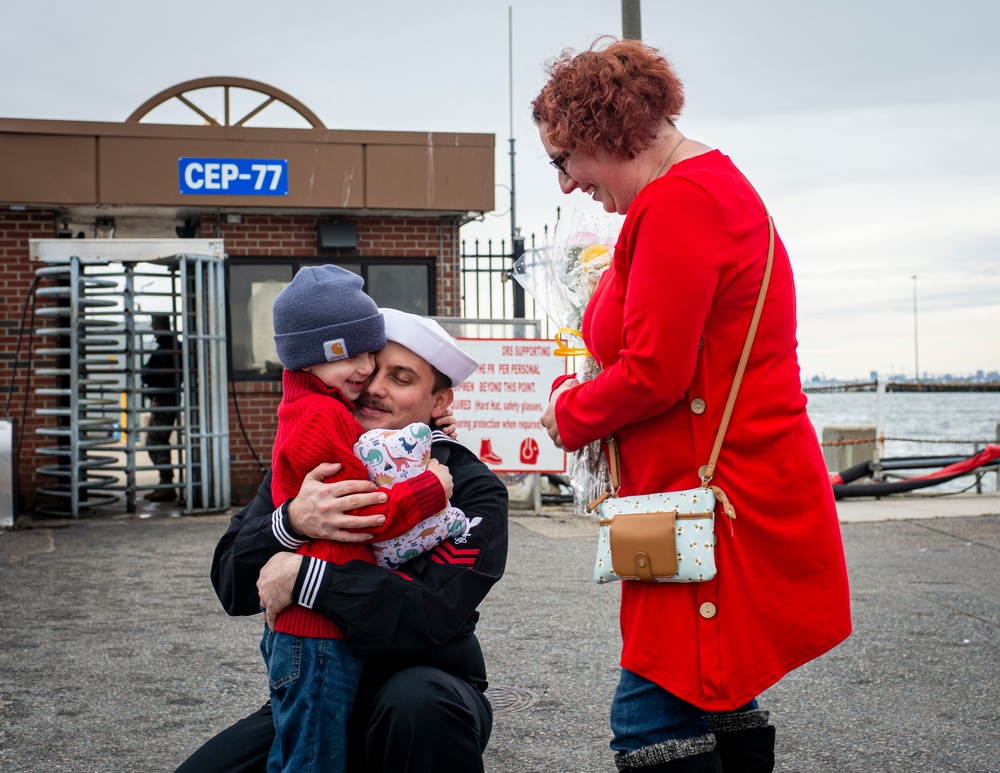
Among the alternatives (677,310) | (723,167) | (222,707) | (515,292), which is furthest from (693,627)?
(515,292)

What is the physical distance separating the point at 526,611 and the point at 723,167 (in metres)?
4.59

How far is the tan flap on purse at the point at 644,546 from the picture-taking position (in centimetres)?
225

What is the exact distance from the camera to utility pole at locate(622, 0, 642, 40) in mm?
8680

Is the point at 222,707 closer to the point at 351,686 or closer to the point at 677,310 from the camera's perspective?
the point at 351,686

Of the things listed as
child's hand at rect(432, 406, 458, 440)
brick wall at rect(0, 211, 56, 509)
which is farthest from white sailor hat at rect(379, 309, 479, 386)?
brick wall at rect(0, 211, 56, 509)

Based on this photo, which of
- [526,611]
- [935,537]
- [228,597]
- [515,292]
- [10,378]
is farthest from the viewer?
[515,292]

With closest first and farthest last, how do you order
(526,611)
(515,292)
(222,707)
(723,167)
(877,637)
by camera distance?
(723,167), (222,707), (877,637), (526,611), (515,292)

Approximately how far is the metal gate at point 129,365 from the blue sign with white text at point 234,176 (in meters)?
0.91

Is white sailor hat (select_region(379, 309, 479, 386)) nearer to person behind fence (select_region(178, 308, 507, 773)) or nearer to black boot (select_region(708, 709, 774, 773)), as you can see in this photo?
person behind fence (select_region(178, 308, 507, 773))

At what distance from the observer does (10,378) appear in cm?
1157

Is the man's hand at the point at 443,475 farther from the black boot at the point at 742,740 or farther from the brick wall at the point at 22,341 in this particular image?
the brick wall at the point at 22,341

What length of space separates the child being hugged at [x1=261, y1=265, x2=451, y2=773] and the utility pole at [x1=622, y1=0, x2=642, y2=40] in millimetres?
6834

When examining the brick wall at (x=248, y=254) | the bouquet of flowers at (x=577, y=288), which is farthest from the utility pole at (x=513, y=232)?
the bouquet of flowers at (x=577, y=288)

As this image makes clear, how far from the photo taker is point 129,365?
419 inches
